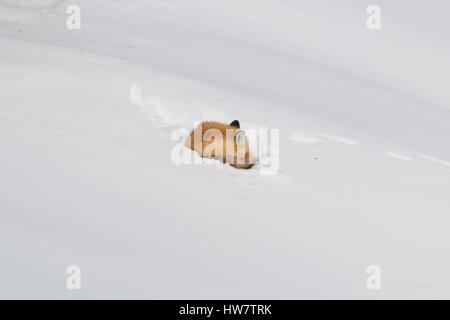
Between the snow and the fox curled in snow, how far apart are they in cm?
8

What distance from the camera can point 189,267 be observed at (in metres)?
2.42

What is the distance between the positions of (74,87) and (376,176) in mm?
1701

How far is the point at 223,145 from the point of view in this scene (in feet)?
10.4

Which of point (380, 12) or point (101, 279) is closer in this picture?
point (101, 279)

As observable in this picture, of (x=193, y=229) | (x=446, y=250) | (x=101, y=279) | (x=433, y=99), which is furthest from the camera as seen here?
(x=433, y=99)

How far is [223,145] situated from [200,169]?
0.61 feet

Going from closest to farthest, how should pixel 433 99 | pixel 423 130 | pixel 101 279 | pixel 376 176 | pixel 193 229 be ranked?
1. pixel 101 279
2. pixel 193 229
3. pixel 376 176
4. pixel 423 130
5. pixel 433 99

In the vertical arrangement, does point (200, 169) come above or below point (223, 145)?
below

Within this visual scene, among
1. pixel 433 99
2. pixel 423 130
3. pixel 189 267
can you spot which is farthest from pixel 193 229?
pixel 433 99

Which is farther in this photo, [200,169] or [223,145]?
[223,145]

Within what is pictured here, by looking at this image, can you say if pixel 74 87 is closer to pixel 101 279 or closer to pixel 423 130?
pixel 101 279

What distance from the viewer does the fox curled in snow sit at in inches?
125

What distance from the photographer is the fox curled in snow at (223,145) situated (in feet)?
10.4
